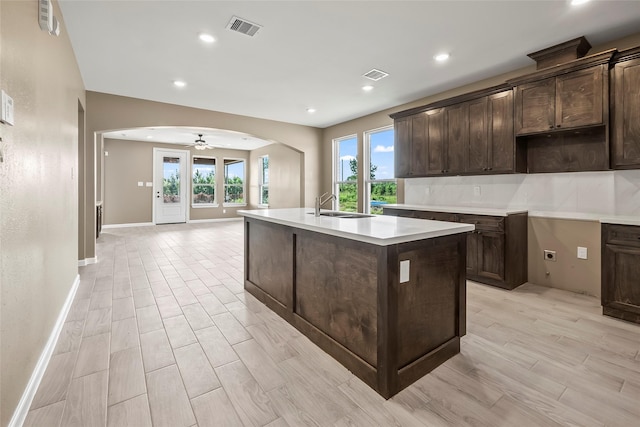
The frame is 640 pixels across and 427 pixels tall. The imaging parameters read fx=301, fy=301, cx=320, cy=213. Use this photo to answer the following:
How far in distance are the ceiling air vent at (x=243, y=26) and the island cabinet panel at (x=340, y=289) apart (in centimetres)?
202

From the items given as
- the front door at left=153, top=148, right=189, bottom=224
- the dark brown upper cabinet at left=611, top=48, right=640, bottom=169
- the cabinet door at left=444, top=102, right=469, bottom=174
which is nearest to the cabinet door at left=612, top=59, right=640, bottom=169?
the dark brown upper cabinet at left=611, top=48, right=640, bottom=169

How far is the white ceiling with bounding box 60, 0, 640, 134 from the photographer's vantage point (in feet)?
8.44

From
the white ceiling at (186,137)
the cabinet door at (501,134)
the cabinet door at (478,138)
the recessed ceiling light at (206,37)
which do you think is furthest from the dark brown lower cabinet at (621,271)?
the white ceiling at (186,137)

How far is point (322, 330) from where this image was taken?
2193mm

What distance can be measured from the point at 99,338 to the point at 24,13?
2.17m

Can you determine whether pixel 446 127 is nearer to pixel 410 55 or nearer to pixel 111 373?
pixel 410 55

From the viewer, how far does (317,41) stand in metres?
3.12

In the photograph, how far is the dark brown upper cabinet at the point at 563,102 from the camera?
285 centimetres

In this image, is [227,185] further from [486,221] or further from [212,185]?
[486,221]

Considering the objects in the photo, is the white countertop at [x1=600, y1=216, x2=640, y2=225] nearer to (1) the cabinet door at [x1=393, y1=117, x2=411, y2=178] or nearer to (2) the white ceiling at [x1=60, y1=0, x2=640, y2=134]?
(2) the white ceiling at [x1=60, y1=0, x2=640, y2=134]

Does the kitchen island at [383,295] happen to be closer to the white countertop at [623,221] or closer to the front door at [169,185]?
the white countertop at [623,221]

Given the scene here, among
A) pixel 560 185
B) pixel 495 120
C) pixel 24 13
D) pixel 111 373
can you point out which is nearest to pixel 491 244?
pixel 560 185

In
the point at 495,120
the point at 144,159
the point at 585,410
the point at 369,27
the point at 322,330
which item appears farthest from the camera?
the point at 144,159

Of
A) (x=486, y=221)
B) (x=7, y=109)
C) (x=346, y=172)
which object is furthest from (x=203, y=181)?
(x=7, y=109)
